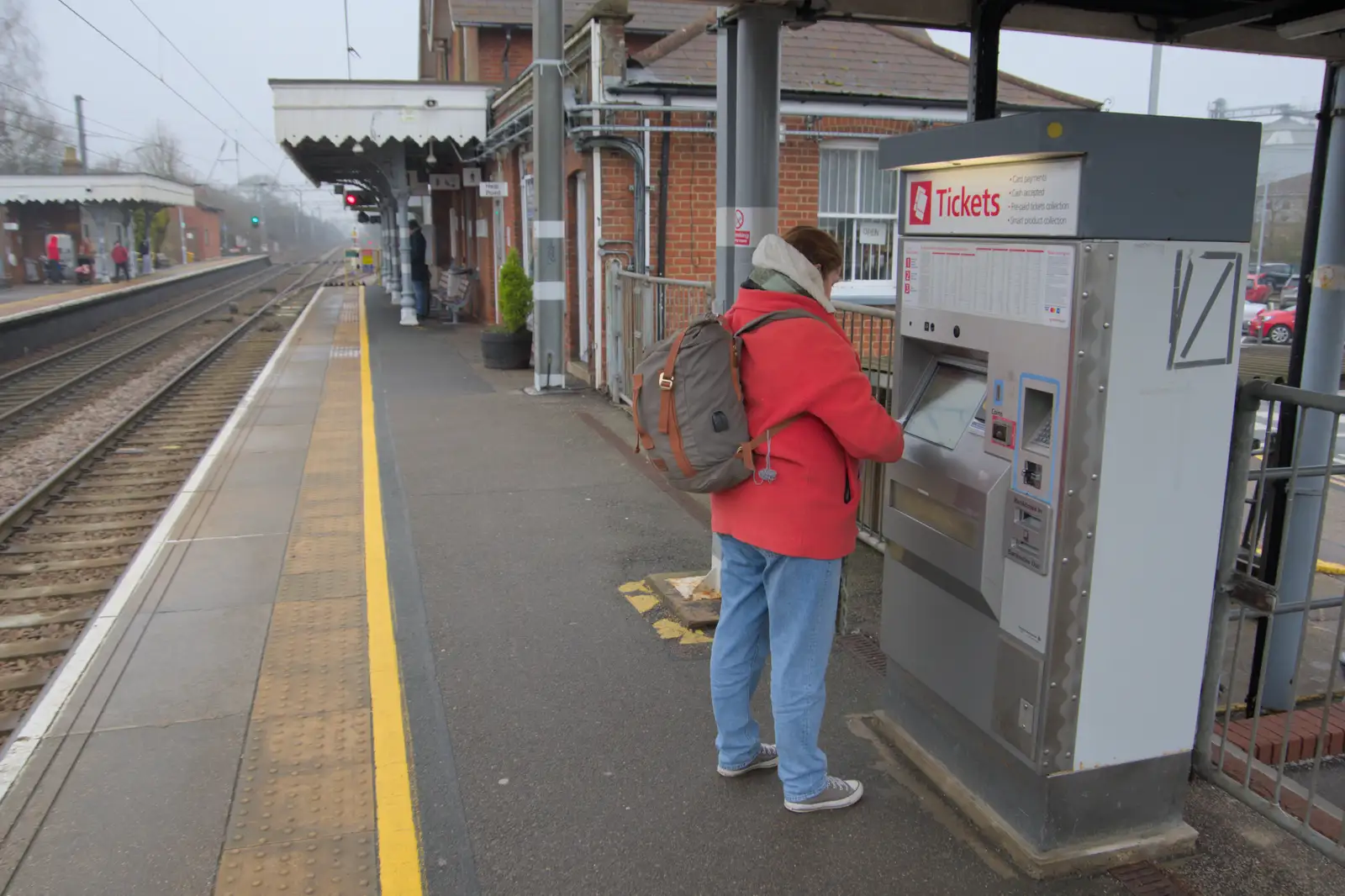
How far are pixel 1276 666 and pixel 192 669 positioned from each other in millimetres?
4761

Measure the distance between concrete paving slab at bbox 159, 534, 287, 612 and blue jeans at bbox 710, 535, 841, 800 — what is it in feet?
10.1

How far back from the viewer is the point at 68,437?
11992mm

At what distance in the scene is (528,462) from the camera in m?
8.78

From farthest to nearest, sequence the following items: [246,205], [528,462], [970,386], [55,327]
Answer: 1. [246,205]
2. [55,327]
3. [528,462]
4. [970,386]

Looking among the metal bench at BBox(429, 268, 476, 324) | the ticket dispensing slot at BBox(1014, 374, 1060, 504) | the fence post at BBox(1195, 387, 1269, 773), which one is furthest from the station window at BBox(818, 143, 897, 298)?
the metal bench at BBox(429, 268, 476, 324)

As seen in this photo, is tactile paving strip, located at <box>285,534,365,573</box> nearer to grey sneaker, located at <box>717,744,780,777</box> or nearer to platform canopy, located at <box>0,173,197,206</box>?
grey sneaker, located at <box>717,744,780,777</box>

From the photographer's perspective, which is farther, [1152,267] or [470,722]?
[470,722]

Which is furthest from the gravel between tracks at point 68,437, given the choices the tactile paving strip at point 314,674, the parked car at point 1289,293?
the parked car at point 1289,293

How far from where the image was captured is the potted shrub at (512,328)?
47.0 feet

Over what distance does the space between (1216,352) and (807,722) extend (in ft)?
5.46

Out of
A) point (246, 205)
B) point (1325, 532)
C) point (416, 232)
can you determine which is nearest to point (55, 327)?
point (416, 232)

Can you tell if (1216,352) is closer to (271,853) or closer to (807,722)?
(807,722)

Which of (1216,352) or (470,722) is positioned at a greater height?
(1216,352)

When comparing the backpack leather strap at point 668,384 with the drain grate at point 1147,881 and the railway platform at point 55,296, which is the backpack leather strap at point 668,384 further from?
the railway platform at point 55,296
